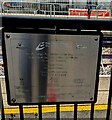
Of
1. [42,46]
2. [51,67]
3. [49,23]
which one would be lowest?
[51,67]

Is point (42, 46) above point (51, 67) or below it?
above

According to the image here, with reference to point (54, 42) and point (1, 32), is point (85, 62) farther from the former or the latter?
point (1, 32)

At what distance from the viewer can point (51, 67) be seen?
1225 millimetres

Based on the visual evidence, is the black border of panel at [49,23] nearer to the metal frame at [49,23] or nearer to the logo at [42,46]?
the metal frame at [49,23]

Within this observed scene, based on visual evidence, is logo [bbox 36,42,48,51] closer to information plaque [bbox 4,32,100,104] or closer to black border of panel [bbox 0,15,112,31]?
information plaque [bbox 4,32,100,104]

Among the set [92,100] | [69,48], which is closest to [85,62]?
[69,48]

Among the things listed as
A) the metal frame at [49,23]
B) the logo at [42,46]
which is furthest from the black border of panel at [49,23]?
the logo at [42,46]

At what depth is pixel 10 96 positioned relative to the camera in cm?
131

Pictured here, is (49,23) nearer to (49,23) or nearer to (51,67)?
(49,23)

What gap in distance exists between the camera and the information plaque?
116 centimetres

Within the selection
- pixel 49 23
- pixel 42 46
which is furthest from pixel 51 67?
pixel 49 23

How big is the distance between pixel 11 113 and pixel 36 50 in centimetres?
327

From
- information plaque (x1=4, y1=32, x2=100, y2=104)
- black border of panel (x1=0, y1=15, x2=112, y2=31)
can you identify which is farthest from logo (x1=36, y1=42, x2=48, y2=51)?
black border of panel (x1=0, y1=15, x2=112, y2=31)

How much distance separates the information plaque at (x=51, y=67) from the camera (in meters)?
1.16
